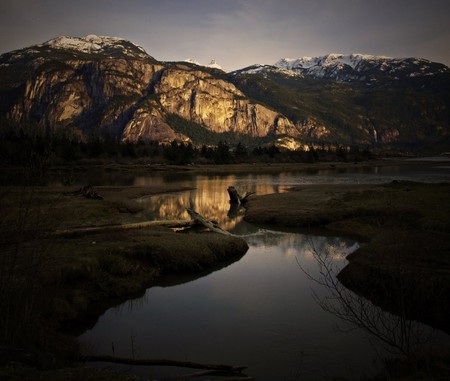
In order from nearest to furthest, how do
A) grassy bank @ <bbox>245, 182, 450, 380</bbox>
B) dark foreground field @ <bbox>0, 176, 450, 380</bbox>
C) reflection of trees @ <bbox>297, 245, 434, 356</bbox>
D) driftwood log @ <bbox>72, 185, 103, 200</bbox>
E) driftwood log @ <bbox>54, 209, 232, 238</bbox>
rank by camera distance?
1. reflection of trees @ <bbox>297, 245, 434, 356</bbox>
2. dark foreground field @ <bbox>0, 176, 450, 380</bbox>
3. grassy bank @ <bbox>245, 182, 450, 380</bbox>
4. driftwood log @ <bbox>54, 209, 232, 238</bbox>
5. driftwood log @ <bbox>72, 185, 103, 200</bbox>

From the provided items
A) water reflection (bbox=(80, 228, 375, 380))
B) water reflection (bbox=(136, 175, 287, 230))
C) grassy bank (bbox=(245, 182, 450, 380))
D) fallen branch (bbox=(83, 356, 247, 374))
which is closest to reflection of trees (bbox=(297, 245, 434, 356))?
grassy bank (bbox=(245, 182, 450, 380))

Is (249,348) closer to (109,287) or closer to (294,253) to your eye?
(109,287)

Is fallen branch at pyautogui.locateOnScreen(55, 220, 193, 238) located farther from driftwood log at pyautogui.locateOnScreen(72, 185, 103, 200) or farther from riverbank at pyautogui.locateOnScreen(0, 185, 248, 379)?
driftwood log at pyautogui.locateOnScreen(72, 185, 103, 200)

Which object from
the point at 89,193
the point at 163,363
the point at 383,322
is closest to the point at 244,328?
the point at 163,363

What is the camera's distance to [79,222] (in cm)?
3127

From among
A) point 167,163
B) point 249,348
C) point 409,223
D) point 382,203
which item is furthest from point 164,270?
point 167,163

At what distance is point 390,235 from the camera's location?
23.5m

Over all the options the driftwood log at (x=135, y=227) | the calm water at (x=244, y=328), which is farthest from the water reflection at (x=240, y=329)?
the driftwood log at (x=135, y=227)

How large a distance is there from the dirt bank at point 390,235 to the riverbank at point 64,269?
8246 millimetres

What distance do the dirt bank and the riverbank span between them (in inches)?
325

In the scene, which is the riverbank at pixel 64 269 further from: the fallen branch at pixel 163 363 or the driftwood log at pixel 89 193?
the driftwood log at pixel 89 193

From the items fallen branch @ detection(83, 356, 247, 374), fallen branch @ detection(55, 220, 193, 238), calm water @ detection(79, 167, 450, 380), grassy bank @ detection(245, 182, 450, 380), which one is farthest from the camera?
fallen branch @ detection(55, 220, 193, 238)

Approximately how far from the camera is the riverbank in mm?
9680

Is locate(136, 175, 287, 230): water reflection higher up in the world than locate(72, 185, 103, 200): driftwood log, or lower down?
lower down
